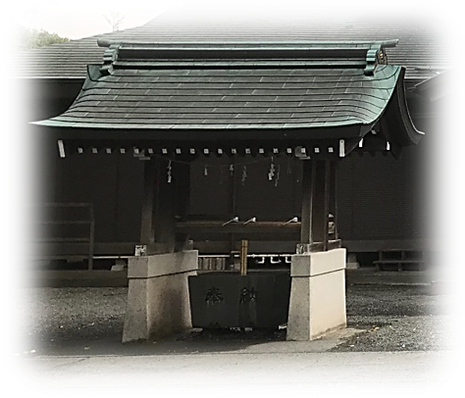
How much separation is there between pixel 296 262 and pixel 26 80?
8.91 m

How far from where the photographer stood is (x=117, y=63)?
37.6 feet

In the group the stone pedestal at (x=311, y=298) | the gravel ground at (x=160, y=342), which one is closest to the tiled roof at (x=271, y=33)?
the gravel ground at (x=160, y=342)

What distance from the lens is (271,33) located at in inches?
781

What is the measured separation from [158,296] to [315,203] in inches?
91.7

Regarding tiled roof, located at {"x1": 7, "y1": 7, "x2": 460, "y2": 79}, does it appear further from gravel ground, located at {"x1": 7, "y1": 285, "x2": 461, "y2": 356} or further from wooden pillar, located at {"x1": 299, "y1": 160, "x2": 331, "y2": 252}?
wooden pillar, located at {"x1": 299, "y1": 160, "x2": 331, "y2": 252}

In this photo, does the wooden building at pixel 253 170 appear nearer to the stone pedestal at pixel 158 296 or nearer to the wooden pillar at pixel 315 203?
the stone pedestal at pixel 158 296

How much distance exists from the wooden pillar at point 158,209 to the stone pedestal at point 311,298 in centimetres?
188

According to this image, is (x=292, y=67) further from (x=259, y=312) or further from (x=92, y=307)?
(x=92, y=307)

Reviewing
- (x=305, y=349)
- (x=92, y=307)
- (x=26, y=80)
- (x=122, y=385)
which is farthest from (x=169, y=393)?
(x=26, y=80)

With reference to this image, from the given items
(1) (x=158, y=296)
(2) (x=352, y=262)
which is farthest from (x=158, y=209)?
(2) (x=352, y=262)

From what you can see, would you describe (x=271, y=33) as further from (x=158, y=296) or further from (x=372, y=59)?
(x=158, y=296)

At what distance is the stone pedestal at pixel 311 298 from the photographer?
10.4m

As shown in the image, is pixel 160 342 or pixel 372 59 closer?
pixel 372 59

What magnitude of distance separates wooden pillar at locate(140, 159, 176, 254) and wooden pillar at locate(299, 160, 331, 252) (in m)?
1.83
